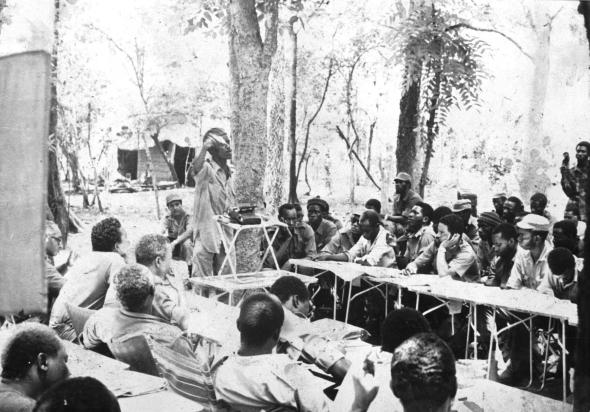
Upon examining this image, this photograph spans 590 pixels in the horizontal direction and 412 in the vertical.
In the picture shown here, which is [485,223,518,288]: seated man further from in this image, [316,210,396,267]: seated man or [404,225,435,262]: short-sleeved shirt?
[316,210,396,267]: seated man

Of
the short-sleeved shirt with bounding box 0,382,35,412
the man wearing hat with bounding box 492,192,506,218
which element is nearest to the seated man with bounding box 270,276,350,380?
the short-sleeved shirt with bounding box 0,382,35,412

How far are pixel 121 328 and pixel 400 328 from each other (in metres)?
1.65

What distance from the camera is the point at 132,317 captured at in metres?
3.59

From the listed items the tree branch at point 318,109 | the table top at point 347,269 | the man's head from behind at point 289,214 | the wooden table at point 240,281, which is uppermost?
the tree branch at point 318,109

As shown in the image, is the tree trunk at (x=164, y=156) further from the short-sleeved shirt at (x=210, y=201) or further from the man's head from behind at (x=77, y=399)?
the man's head from behind at (x=77, y=399)

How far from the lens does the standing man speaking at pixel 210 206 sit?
260 inches

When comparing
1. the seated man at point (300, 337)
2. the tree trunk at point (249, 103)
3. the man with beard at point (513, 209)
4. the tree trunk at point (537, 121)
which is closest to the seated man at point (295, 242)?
the tree trunk at point (249, 103)

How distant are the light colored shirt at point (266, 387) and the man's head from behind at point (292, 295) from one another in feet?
3.66

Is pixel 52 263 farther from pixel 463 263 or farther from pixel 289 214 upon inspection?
pixel 463 263

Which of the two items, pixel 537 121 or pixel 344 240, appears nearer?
pixel 537 121

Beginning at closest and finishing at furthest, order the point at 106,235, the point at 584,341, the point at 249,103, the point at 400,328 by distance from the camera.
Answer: the point at 584,341 → the point at 400,328 → the point at 106,235 → the point at 249,103

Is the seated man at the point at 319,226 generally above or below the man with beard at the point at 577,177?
below

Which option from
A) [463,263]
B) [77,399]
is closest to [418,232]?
[463,263]

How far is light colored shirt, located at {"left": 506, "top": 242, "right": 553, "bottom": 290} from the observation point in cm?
526
